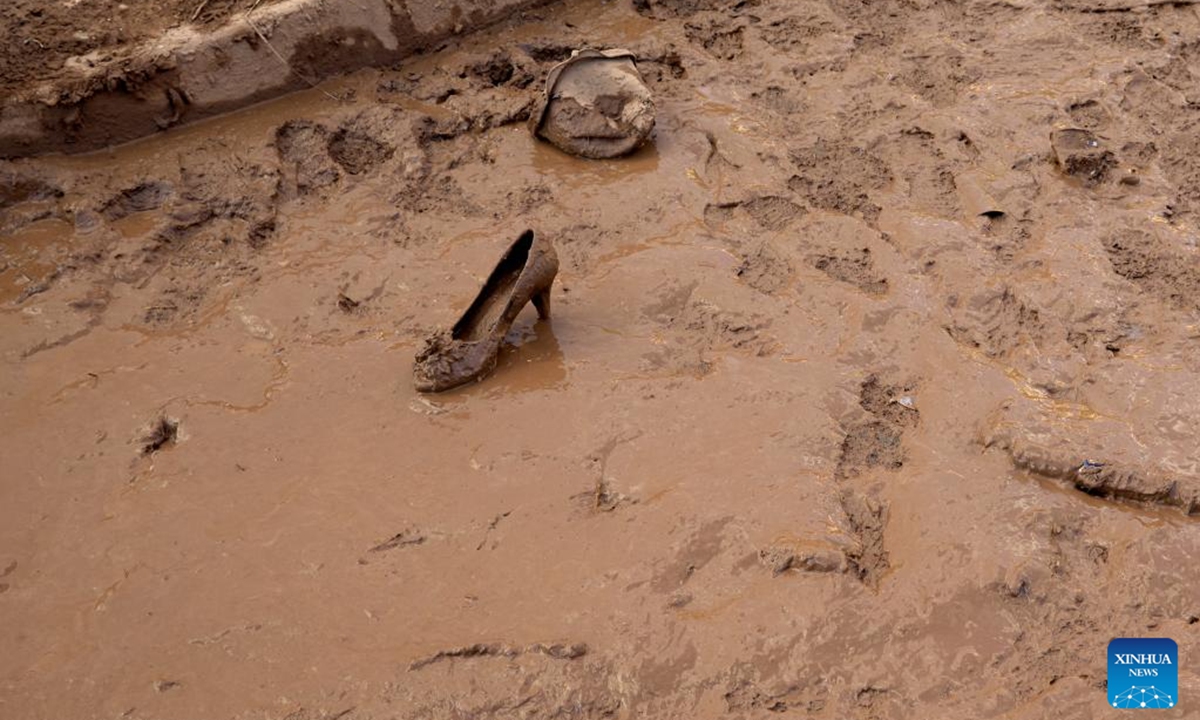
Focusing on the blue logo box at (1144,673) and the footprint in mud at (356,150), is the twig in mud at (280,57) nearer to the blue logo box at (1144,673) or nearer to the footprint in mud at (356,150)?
the footprint in mud at (356,150)

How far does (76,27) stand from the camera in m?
4.60

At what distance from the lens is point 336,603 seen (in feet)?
9.47

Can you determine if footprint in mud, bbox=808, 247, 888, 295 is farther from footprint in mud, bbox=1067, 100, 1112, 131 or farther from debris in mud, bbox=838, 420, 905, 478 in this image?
footprint in mud, bbox=1067, 100, 1112, 131

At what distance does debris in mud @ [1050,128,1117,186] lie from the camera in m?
4.41

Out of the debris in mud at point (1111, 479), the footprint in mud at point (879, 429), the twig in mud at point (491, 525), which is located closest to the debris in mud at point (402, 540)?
the twig in mud at point (491, 525)

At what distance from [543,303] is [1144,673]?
2159mm

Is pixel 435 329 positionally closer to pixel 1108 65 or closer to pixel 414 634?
pixel 414 634

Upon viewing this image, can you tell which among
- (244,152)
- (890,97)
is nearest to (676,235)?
(890,97)

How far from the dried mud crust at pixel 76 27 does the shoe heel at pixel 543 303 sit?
2148 millimetres

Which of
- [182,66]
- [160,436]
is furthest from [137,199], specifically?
[160,436]

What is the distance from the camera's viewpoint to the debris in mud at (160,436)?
131 inches

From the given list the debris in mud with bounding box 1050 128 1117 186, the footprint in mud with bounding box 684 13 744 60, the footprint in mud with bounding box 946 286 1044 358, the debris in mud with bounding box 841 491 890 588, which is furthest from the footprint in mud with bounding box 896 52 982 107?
the debris in mud with bounding box 841 491 890 588

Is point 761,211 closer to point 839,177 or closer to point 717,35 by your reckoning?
point 839,177

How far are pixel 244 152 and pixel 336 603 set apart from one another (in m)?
2.38
